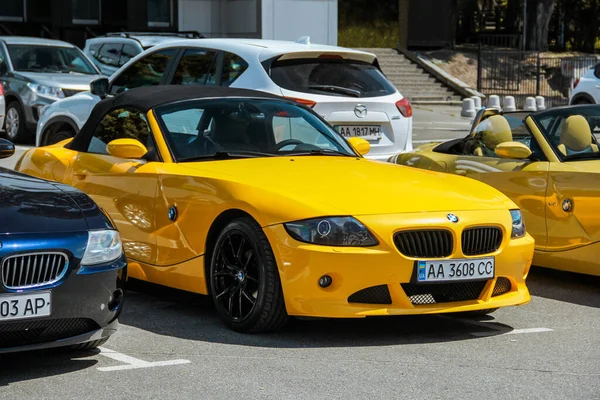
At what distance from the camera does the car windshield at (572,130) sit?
8953 millimetres

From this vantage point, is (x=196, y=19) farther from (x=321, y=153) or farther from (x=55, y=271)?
(x=55, y=271)

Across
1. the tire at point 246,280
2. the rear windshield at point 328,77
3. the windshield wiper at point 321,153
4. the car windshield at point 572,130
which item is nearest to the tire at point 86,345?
the tire at point 246,280

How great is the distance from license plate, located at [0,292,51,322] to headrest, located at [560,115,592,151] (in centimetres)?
460

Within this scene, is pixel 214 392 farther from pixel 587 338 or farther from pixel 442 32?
pixel 442 32

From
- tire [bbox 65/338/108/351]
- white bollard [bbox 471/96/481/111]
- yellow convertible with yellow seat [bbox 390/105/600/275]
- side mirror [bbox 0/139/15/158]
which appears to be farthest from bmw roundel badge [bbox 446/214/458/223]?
white bollard [bbox 471/96/481/111]

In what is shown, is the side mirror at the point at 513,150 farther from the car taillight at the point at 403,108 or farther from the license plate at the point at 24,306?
the license plate at the point at 24,306

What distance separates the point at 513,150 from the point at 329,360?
3.06m

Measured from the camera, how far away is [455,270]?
679 centimetres

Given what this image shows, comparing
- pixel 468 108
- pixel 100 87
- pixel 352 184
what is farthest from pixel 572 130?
pixel 468 108

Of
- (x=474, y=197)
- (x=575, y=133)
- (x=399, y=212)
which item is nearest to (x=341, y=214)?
(x=399, y=212)

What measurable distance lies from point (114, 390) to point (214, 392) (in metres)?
0.47

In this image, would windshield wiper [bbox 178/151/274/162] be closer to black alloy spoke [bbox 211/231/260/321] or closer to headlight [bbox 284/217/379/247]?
black alloy spoke [bbox 211/231/260/321]

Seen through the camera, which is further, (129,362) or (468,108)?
(468,108)

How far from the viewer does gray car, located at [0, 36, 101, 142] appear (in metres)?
19.3
